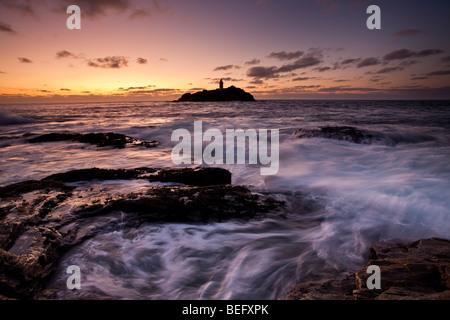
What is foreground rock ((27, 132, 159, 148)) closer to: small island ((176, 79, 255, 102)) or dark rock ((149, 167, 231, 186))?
dark rock ((149, 167, 231, 186))

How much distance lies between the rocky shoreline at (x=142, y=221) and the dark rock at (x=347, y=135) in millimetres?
6353

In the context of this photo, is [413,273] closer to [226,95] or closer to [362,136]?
[362,136]

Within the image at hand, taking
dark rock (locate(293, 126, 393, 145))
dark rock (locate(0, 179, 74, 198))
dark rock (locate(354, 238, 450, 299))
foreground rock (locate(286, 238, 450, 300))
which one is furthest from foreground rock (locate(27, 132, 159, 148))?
dark rock (locate(354, 238, 450, 299))

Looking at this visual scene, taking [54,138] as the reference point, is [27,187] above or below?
below

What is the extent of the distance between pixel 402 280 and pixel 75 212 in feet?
13.1

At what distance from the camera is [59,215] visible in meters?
3.24

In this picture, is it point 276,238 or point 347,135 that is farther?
point 347,135

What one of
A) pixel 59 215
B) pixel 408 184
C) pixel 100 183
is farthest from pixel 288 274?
pixel 100 183

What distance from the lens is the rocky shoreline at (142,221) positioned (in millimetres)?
1830

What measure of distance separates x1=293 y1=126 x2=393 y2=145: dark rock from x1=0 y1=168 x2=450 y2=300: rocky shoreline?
6.35m

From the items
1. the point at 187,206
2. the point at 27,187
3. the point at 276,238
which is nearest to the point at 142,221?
the point at 187,206

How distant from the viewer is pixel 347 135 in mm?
9250

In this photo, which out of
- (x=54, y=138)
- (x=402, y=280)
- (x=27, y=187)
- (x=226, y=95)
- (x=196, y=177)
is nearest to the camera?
(x=402, y=280)

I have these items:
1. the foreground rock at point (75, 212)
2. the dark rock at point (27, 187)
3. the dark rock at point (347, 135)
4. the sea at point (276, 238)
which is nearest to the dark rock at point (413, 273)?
the sea at point (276, 238)
